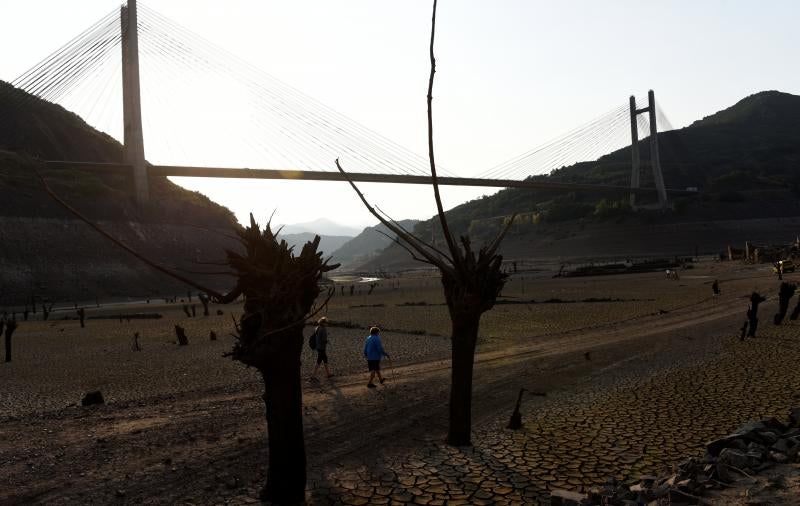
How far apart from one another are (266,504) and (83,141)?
100573 millimetres

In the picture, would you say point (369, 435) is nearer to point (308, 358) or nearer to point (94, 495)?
point (94, 495)

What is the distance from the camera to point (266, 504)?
6992mm

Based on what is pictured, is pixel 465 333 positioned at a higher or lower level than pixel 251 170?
lower

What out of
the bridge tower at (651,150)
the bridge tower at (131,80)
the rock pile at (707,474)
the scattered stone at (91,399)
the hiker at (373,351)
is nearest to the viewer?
the rock pile at (707,474)

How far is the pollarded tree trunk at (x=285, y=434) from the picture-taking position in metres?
6.88

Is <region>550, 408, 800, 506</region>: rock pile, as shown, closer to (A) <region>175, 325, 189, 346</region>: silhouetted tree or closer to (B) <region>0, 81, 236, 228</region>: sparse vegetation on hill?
(A) <region>175, 325, 189, 346</region>: silhouetted tree

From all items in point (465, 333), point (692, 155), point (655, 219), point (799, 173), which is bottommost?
point (465, 333)

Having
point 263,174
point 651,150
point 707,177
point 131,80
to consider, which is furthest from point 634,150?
point 131,80

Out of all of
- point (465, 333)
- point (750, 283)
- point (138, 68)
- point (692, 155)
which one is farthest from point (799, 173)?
point (465, 333)

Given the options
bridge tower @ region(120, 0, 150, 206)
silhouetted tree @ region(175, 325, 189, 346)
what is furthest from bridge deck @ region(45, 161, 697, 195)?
silhouetted tree @ region(175, 325, 189, 346)

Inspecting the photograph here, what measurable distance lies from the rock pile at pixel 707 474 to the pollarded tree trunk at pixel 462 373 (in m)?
2.51

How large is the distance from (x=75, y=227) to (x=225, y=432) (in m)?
62.5

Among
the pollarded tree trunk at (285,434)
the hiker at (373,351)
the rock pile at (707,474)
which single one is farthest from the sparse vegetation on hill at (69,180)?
the rock pile at (707,474)

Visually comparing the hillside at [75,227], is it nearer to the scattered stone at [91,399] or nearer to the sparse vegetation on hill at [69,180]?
the sparse vegetation on hill at [69,180]
